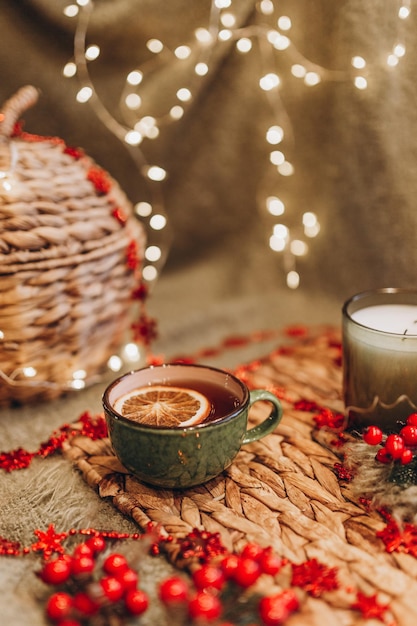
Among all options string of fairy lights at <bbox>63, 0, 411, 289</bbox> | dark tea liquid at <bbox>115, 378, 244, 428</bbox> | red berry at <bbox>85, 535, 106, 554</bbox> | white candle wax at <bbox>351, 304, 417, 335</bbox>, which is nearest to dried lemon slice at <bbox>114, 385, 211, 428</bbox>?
dark tea liquid at <bbox>115, 378, 244, 428</bbox>

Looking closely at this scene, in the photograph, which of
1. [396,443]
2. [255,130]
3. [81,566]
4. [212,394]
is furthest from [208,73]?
[81,566]

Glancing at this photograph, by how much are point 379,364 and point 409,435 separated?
3.5 inches

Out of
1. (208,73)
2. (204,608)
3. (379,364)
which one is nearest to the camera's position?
(204,608)

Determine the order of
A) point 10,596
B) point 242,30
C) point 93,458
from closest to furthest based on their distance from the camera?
point 10,596 → point 93,458 → point 242,30

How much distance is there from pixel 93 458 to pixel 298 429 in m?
0.25

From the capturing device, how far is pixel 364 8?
3.21ft

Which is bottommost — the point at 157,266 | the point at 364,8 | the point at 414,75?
the point at 157,266

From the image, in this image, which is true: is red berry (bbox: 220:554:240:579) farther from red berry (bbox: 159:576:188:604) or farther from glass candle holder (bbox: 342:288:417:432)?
glass candle holder (bbox: 342:288:417:432)

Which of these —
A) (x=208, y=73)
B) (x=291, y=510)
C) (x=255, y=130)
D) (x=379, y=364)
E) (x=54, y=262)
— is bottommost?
(x=291, y=510)

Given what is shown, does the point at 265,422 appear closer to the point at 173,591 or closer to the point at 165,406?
the point at 165,406

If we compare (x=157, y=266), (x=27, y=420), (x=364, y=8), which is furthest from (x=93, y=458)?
(x=364, y=8)

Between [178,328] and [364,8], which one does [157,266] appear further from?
[364,8]

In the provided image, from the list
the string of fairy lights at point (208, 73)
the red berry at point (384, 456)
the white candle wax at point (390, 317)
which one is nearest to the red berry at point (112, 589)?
the red berry at point (384, 456)

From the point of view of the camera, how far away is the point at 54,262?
780mm
